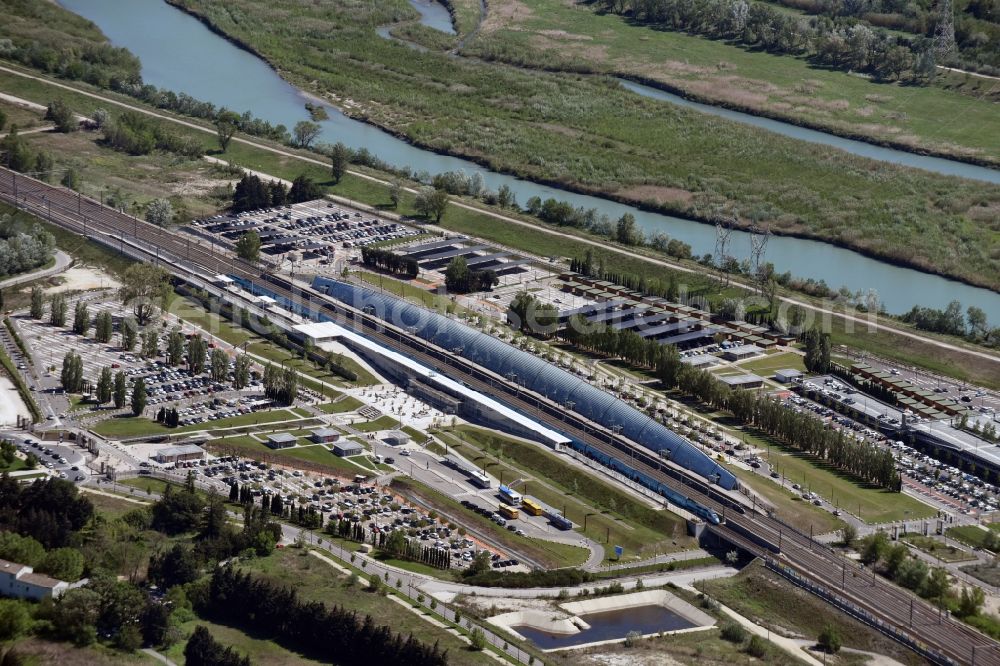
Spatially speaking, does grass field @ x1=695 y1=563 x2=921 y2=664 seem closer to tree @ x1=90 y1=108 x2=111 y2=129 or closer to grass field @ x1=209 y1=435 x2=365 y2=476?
grass field @ x1=209 y1=435 x2=365 y2=476

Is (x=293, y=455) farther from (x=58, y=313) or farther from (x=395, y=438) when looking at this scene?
(x=58, y=313)

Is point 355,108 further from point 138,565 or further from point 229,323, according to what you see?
point 138,565

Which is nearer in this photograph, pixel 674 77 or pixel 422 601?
pixel 422 601

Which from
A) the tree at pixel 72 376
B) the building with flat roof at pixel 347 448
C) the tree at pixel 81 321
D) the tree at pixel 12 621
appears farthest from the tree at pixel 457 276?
the tree at pixel 12 621

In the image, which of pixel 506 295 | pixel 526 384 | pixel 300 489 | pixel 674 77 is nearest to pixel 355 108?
pixel 674 77

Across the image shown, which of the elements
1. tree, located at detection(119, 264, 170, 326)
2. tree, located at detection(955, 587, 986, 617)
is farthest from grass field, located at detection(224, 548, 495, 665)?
tree, located at detection(119, 264, 170, 326)

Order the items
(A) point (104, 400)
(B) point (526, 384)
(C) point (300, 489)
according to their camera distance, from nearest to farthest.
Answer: (C) point (300, 489) → (A) point (104, 400) → (B) point (526, 384)


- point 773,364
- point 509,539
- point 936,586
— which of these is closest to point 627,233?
point 773,364
